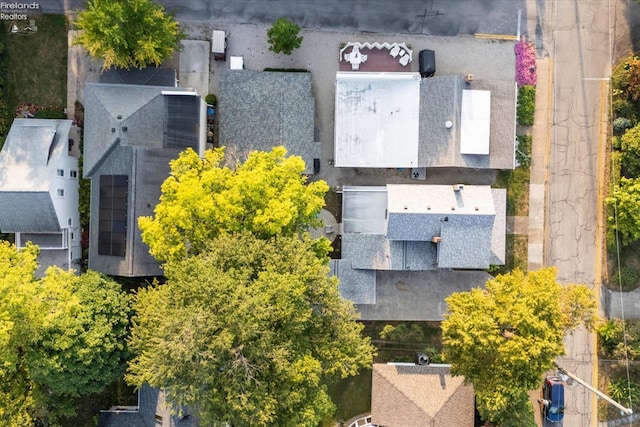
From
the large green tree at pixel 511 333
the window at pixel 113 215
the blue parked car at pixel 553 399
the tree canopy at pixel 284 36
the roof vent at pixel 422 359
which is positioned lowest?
the blue parked car at pixel 553 399

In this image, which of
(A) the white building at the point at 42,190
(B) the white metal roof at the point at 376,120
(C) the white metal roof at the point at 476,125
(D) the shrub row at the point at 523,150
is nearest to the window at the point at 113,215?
(A) the white building at the point at 42,190

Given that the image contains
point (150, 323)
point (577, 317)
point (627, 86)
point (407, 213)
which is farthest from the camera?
point (627, 86)

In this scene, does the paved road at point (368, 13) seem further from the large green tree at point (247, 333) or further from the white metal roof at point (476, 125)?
the large green tree at point (247, 333)

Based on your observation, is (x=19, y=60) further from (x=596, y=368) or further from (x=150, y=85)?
(x=596, y=368)

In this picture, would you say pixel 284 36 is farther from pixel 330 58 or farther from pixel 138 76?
pixel 138 76

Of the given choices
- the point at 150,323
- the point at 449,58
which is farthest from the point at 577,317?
the point at 150,323

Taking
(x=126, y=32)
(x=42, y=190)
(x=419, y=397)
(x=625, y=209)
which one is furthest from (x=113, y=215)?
(x=625, y=209)
